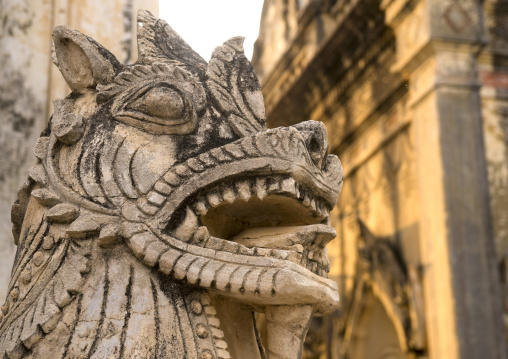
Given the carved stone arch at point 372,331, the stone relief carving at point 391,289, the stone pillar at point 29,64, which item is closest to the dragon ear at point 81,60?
Result: the stone pillar at point 29,64

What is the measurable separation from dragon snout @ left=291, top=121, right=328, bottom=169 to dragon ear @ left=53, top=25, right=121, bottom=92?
0.51m

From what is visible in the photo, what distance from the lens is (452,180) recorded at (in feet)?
18.3

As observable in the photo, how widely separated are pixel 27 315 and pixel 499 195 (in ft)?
16.4

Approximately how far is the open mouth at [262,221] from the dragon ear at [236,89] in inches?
7.4

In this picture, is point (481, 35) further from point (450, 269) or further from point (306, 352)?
point (306, 352)

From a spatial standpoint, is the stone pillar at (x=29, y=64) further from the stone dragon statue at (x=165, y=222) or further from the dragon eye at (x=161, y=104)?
the dragon eye at (x=161, y=104)

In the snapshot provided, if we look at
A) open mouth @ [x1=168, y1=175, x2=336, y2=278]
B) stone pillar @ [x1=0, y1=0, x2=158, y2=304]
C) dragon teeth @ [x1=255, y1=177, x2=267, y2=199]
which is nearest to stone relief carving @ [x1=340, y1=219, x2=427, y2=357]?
stone pillar @ [x1=0, y1=0, x2=158, y2=304]

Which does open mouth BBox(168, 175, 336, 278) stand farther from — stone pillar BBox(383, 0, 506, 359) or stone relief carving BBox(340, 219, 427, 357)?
stone relief carving BBox(340, 219, 427, 357)

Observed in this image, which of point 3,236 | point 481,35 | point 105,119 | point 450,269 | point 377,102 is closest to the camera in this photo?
point 105,119

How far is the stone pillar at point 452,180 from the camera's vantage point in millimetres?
5297

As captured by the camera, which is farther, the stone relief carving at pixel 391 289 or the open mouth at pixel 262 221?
the stone relief carving at pixel 391 289

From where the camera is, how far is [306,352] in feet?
26.6

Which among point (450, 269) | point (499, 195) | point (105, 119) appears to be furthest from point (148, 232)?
point (499, 195)

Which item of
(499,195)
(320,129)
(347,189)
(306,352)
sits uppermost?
(347,189)
